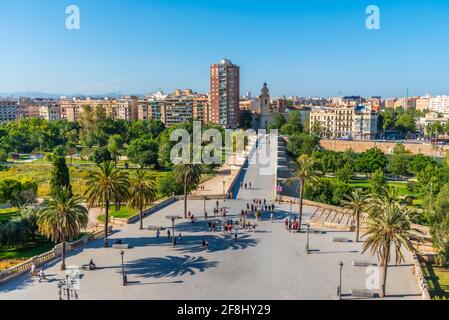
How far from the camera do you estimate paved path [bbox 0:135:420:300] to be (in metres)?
21.6

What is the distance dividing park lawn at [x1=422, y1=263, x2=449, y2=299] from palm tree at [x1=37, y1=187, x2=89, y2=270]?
20885mm

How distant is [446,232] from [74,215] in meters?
23.6

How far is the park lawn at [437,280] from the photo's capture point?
980 inches

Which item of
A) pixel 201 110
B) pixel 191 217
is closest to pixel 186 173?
pixel 191 217

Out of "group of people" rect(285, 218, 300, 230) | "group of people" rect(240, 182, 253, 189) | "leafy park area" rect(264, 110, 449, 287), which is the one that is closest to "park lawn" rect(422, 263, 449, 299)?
"leafy park area" rect(264, 110, 449, 287)

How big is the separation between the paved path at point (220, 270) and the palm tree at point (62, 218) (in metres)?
1.97

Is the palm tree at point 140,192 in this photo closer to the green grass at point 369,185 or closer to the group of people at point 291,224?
the group of people at point 291,224

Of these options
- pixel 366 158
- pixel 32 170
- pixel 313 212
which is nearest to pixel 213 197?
pixel 313 212

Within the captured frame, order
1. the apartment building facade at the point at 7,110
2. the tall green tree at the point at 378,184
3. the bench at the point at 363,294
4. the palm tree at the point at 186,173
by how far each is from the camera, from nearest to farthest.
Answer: the bench at the point at 363,294 → the palm tree at the point at 186,173 → the tall green tree at the point at 378,184 → the apartment building facade at the point at 7,110

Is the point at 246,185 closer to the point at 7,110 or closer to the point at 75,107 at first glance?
the point at 75,107

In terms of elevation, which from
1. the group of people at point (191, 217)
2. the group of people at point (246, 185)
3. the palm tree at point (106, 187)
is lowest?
the group of people at point (191, 217)

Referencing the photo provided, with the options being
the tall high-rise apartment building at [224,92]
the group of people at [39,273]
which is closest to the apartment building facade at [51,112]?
the tall high-rise apartment building at [224,92]

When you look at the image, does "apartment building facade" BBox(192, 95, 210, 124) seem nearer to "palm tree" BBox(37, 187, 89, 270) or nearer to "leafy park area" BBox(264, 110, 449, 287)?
"leafy park area" BBox(264, 110, 449, 287)
